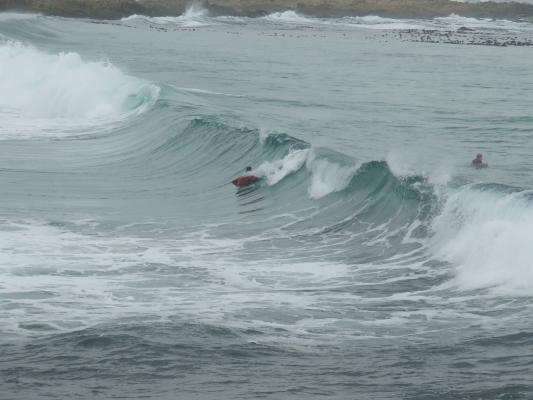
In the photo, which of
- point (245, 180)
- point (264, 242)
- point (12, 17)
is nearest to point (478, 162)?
point (245, 180)

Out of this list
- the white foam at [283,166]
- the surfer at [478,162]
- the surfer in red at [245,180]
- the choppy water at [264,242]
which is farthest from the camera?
the surfer at [478,162]

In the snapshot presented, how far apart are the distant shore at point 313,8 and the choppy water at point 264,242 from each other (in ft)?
219

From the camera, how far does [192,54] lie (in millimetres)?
68688

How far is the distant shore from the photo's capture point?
377 feet

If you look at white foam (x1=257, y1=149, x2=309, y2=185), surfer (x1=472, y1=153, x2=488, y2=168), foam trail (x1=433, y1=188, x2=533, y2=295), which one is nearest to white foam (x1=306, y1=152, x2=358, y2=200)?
white foam (x1=257, y1=149, x2=309, y2=185)

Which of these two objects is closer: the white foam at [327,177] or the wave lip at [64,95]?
the white foam at [327,177]

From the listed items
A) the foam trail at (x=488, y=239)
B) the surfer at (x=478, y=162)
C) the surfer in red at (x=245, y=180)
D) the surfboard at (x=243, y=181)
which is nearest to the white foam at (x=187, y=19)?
the surfer at (x=478, y=162)

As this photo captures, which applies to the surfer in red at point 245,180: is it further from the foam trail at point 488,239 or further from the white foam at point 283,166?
the foam trail at point 488,239

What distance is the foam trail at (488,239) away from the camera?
17750 mm

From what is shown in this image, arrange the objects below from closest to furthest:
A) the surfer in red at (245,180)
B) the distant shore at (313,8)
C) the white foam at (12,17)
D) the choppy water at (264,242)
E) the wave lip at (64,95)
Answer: the choppy water at (264,242) → the surfer in red at (245,180) → the wave lip at (64,95) → the white foam at (12,17) → the distant shore at (313,8)

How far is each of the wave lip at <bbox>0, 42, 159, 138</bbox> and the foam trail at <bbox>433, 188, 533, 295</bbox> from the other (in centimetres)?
1862

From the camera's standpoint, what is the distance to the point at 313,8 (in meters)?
127

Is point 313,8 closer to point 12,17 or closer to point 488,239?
point 12,17

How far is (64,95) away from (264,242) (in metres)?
25.9
